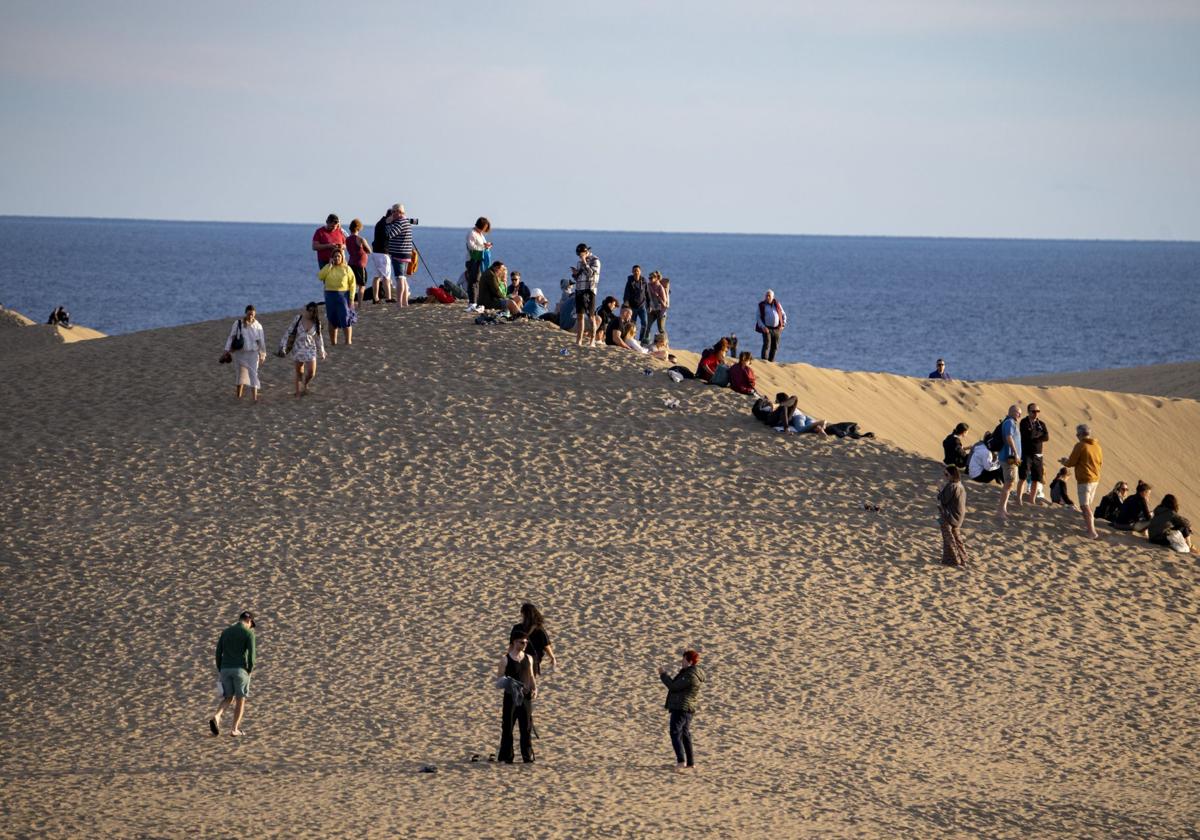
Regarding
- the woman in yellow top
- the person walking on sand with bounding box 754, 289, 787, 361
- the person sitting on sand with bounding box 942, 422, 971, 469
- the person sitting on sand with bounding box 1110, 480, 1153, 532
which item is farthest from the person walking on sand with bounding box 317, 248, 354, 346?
the person sitting on sand with bounding box 1110, 480, 1153, 532

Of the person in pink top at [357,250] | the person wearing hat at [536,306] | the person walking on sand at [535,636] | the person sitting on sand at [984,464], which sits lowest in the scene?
the person walking on sand at [535,636]

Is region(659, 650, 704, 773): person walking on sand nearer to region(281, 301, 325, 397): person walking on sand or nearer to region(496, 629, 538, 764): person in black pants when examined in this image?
region(496, 629, 538, 764): person in black pants

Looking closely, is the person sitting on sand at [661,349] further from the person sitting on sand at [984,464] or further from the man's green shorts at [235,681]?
the man's green shorts at [235,681]

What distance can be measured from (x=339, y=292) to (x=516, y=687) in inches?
516

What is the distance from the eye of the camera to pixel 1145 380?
1580 inches

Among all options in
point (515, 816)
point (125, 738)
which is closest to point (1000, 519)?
point (515, 816)

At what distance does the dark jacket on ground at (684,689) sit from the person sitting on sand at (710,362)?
1247 centimetres

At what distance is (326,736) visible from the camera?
551 inches

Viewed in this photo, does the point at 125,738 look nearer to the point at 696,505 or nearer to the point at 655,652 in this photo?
the point at 655,652

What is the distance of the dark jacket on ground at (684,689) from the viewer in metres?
13.0

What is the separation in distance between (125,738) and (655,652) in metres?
5.91

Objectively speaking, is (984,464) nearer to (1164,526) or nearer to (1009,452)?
(1009,452)

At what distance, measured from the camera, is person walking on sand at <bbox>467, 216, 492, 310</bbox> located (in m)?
26.6

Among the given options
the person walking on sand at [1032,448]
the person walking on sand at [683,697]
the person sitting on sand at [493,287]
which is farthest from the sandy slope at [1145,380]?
the person walking on sand at [683,697]
